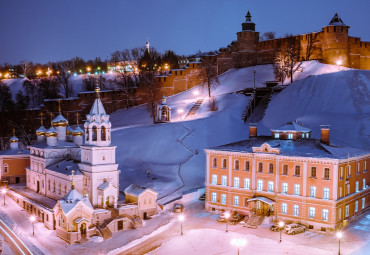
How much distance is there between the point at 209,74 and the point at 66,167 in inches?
1398

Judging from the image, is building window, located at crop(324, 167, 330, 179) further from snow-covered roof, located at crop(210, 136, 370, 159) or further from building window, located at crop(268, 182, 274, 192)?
building window, located at crop(268, 182, 274, 192)

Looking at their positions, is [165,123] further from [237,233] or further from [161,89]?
[237,233]

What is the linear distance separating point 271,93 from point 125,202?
33.0 m

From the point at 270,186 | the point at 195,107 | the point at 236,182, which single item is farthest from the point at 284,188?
the point at 195,107

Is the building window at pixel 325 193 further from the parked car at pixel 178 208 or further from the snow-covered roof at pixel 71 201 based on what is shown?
the snow-covered roof at pixel 71 201

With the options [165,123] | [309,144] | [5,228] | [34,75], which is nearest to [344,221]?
[309,144]

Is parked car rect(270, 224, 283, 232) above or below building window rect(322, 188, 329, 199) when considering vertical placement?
below

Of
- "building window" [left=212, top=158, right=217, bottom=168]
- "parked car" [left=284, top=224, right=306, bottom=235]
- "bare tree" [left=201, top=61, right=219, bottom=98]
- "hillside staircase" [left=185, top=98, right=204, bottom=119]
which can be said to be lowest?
"parked car" [left=284, top=224, right=306, bottom=235]

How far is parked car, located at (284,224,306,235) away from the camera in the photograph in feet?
96.9

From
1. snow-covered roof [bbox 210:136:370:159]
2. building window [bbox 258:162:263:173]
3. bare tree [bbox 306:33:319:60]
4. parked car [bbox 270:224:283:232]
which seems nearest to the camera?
parked car [bbox 270:224:283:232]

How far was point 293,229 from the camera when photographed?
29.7 metres

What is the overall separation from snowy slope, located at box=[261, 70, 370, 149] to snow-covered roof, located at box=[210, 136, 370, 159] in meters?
12.4

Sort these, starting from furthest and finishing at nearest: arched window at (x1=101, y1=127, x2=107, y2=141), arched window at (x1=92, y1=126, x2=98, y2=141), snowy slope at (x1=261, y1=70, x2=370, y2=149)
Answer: snowy slope at (x1=261, y1=70, x2=370, y2=149) → arched window at (x1=101, y1=127, x2=107, y2=141) → arched window at (x1=92, y1=126, x2=98, y2=141)

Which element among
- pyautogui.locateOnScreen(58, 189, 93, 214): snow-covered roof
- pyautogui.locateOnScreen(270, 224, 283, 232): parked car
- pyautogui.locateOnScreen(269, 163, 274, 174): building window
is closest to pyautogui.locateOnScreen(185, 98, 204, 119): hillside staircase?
pyautogui.locateOnScreen(269, 163, 274, 174): building window
